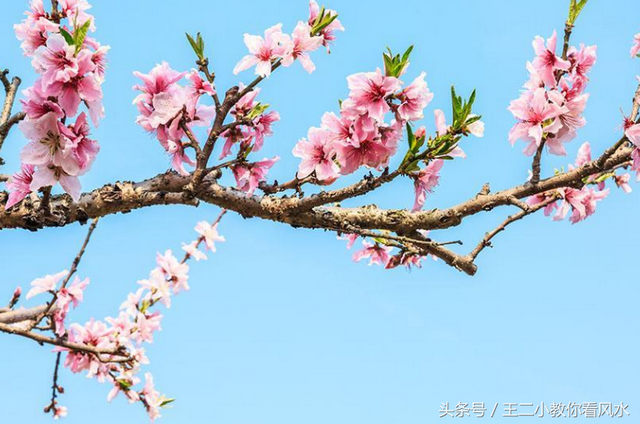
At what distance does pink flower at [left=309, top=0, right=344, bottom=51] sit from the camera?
2.98 m

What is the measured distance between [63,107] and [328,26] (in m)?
1.22

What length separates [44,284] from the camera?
15.9 feet

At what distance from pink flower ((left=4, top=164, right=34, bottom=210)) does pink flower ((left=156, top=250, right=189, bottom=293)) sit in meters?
2.74

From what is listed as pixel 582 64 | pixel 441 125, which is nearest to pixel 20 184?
pixel 441 125

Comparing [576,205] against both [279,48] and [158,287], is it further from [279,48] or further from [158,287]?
[158,287]

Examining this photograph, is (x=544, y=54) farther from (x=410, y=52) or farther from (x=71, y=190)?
(x=71, y=190)

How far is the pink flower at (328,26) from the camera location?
2.98 m

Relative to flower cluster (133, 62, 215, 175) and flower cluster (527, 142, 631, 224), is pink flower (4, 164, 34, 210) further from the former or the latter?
flower cluster (527, 142, 631, 224)

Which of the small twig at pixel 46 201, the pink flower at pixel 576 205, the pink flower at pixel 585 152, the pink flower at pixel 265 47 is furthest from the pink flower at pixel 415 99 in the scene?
the pink flower at pixel 585 152

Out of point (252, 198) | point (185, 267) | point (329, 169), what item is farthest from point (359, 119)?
point (185, 267)

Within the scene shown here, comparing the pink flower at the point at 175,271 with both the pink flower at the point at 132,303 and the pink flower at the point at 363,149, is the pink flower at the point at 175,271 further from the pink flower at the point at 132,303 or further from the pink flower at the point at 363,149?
the pink flower at the point at 363,149

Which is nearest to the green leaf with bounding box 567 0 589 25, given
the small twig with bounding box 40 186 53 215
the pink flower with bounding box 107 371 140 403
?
the small twig with bounding box 40 186 53 215

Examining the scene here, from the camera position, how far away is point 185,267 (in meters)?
5.62

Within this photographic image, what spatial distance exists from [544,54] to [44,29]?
2296mm
